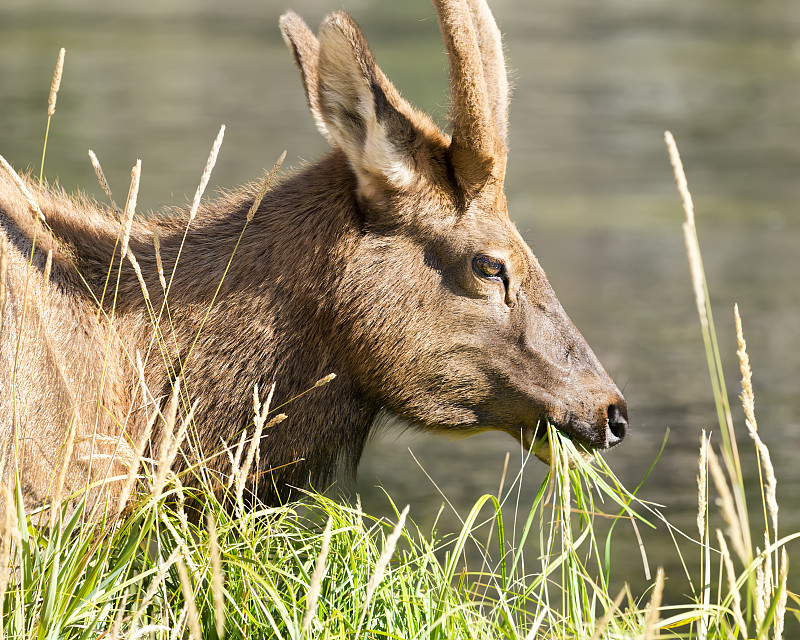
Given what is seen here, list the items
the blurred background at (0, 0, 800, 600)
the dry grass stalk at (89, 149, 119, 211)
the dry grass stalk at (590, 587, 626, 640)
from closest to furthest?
1. the dry grass stalk at (590, 587, 626, 640)
2. the dry grass stalk at (89, 149, 119, 211)
3. the blurred background at (0, 0, 800, 600)

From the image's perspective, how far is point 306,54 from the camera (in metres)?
4.30

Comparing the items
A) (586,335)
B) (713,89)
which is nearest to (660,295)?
(586,335)

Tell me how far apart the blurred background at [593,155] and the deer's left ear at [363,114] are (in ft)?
2.22

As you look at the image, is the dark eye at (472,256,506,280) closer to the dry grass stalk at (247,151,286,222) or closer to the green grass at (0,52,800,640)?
the green grass at (0,52,800,640)

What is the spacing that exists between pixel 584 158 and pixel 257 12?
2391 cm

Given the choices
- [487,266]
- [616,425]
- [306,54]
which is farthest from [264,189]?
[616,425]

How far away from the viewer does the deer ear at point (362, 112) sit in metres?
3.94

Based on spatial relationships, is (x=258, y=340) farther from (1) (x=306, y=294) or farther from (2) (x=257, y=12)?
(2) (x=257, y=12)

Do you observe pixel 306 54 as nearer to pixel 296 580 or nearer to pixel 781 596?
pixel 296 580

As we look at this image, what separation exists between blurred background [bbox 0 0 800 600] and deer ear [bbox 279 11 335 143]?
65cm

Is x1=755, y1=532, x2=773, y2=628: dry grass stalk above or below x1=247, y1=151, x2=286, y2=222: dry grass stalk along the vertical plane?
below

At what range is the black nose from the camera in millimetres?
4137

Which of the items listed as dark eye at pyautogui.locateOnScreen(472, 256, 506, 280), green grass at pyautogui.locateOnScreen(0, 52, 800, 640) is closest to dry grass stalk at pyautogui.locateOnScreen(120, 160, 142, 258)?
green grass at pyautogui.locateOnScreen(0, 52, 800, 640)

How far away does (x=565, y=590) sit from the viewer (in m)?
3.62
